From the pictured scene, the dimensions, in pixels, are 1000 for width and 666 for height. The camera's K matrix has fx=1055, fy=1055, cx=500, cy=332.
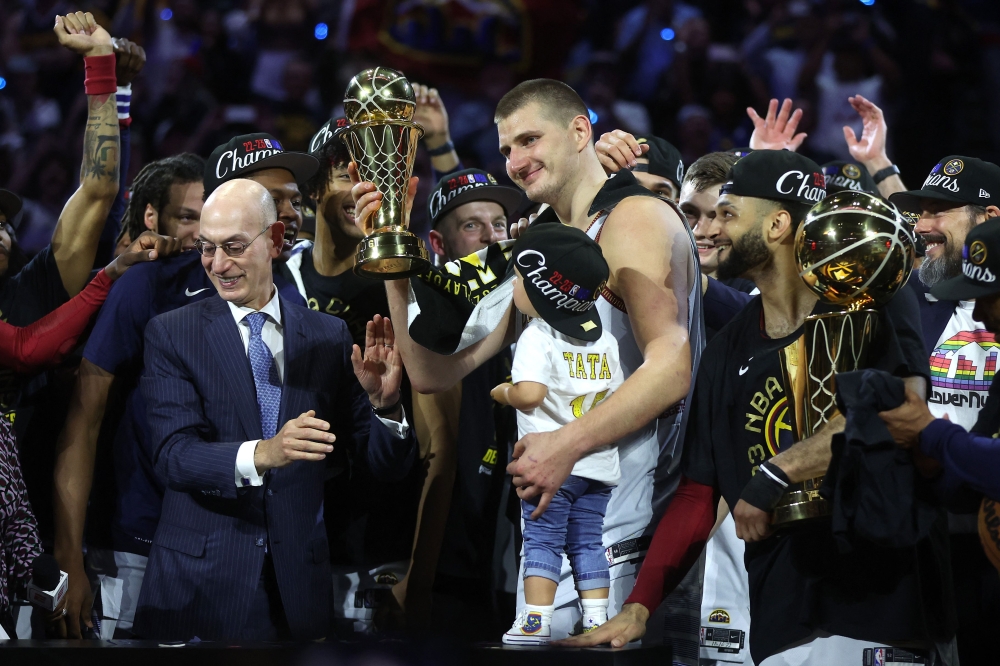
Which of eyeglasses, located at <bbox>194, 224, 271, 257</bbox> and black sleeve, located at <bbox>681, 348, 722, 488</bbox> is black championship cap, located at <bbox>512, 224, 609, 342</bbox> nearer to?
black sleeve, located at <bbox>681, 348, 722, 488</bbox>

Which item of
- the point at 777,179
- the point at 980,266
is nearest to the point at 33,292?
the point at 777,179

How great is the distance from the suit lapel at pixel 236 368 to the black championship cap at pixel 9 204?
109 cm

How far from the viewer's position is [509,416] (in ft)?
12.2

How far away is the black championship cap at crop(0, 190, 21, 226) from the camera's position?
3570 millimetres

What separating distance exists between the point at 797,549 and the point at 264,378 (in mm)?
1536

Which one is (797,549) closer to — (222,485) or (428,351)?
(428,351)

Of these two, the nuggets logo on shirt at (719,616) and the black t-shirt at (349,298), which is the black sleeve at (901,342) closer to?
the nuggets logo on shirt at (719,616)

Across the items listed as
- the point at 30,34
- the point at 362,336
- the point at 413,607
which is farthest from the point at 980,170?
the point at 30,34

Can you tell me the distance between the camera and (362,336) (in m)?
3.63

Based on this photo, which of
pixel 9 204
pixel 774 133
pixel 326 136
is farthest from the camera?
pixel 774 133

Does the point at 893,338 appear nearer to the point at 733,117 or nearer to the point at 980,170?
the point at 980,170

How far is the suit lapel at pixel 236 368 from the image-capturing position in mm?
2945

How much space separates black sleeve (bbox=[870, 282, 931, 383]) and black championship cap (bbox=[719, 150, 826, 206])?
1.39 feet

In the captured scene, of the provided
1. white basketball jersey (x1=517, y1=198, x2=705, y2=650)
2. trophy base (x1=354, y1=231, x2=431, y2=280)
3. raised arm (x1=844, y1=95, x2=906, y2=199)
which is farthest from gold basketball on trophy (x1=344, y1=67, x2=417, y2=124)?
raised arm (x1=844, y1=95, x2=906, y2=199)
